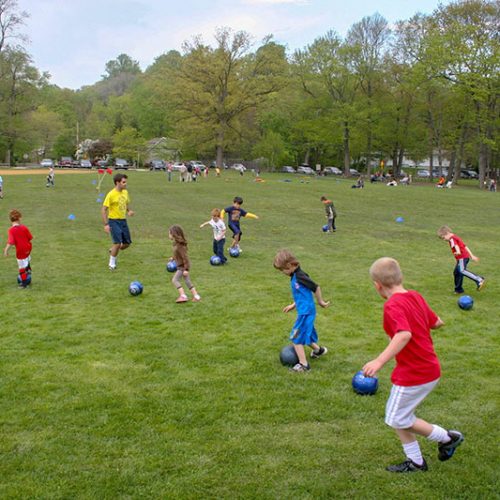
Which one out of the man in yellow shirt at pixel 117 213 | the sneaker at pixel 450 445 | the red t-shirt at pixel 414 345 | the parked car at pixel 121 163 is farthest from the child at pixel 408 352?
the parked car at pixel 121 163

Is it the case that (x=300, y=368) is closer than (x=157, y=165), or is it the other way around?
(x=300, y=368)

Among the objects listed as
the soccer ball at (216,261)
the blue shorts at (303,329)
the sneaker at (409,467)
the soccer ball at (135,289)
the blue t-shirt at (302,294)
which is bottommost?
the sneaker at (409,467)

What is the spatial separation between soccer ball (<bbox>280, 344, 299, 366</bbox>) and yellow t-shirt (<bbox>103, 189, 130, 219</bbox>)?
6.97 metres

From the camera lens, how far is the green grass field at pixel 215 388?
4.41 metres

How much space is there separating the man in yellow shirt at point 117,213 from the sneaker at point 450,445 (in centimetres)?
914

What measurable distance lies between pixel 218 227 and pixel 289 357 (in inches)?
269

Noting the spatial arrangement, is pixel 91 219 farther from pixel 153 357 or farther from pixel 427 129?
pixel 427 129

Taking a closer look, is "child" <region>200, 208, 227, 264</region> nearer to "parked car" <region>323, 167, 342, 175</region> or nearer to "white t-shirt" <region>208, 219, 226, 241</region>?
"white t-shirt" <region>208, 219, 226, 241</region>

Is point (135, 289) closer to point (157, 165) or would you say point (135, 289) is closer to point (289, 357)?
point (289, 357)

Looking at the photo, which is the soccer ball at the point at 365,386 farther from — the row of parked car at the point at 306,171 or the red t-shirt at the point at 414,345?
the row of parked car at the point at 306,171

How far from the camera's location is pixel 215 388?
6.14 meters

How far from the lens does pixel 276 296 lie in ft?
34.2

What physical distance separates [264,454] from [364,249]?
41.0 ft

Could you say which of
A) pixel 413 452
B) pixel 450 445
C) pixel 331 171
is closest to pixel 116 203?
pixel 413 452
